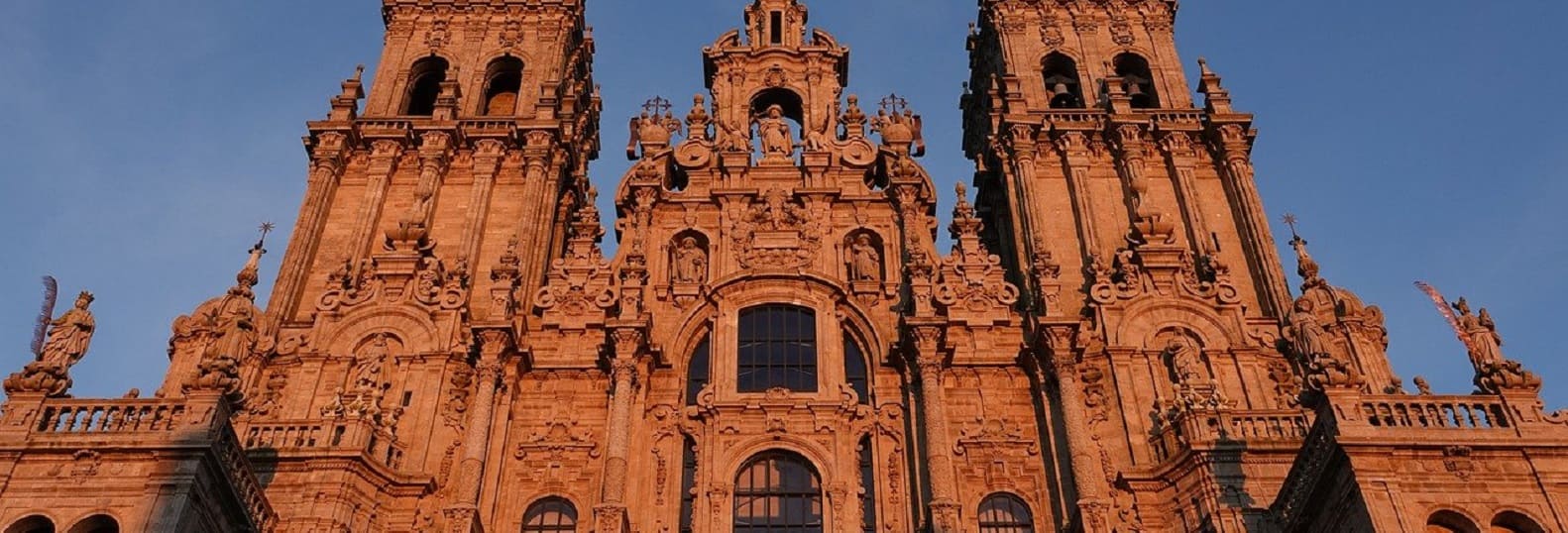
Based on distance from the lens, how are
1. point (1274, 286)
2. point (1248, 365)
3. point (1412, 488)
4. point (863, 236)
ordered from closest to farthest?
point (1412, 488) → point (1248, 365) → point (1274, 286) → point (863, 236)

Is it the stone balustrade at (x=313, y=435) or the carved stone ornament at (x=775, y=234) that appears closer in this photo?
the stone balustrade at (x=313, y=435)

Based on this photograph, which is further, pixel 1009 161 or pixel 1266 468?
pixel 1009 161

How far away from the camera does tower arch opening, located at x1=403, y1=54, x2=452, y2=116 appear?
1276 inches

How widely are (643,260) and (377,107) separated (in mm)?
8340

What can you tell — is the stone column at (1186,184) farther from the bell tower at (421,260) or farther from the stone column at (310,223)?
the stone column at (310,223)

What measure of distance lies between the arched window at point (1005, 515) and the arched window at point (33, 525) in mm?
12628

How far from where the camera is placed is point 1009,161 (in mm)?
29094

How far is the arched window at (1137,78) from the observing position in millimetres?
31811

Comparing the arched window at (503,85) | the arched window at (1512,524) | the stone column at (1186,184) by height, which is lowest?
the arched window at (1512,524)

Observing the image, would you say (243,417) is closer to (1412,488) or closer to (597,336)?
(597,336)

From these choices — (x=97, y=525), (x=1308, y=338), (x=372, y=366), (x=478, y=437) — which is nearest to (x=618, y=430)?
(x=478, y=437)

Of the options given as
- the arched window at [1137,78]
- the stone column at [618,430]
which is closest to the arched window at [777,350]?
the stone column at [618,430]

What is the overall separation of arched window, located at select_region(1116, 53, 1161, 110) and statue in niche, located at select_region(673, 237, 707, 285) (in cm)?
1042

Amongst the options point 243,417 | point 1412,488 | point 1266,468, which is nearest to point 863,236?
point 1266,468
